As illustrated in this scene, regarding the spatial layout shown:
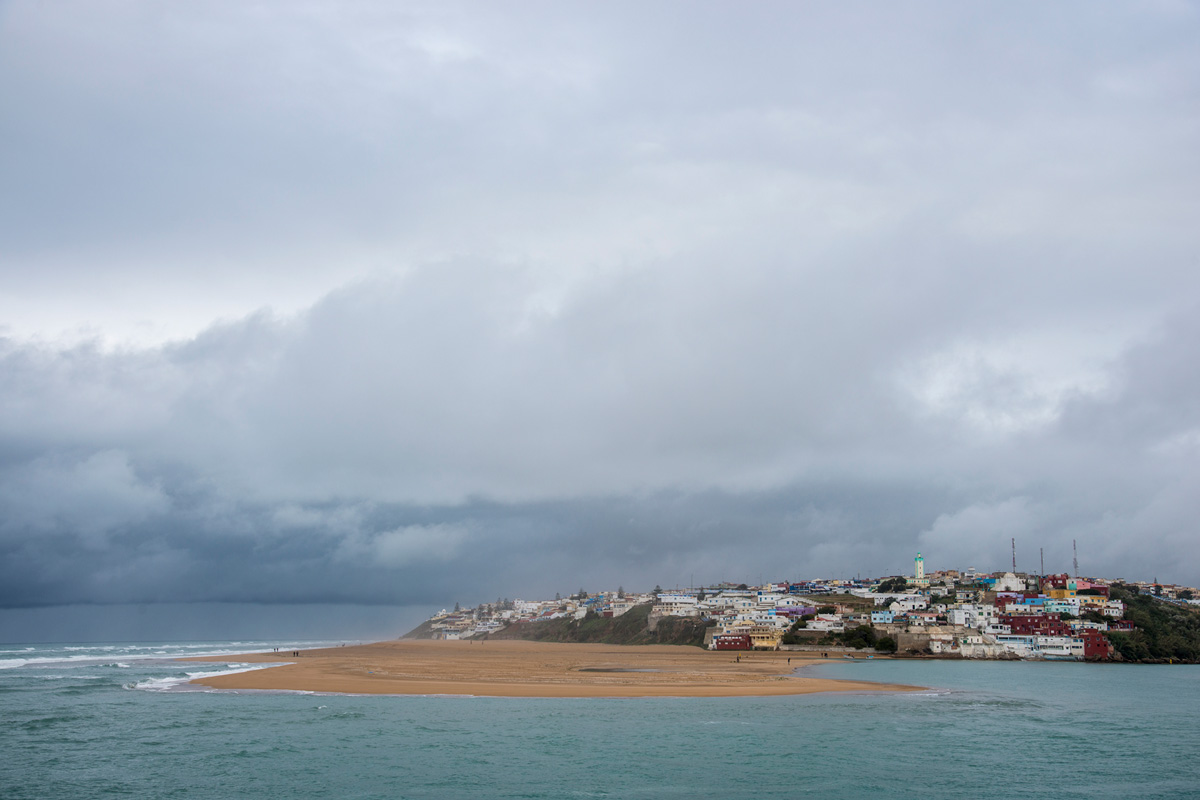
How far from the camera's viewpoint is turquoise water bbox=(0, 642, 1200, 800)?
24.7m

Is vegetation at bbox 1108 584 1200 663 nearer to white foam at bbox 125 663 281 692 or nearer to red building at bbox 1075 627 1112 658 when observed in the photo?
red building at bbox 1075 627 1112 658

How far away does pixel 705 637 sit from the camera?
4914 inches

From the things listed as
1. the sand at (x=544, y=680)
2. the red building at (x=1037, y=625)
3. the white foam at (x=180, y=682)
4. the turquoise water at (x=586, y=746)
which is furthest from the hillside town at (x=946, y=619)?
the white foam at (x=180, y=682)

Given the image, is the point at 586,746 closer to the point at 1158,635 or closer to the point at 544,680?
the point at 544,680

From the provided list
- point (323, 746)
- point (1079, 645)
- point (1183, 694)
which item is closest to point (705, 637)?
point (1079, 645)

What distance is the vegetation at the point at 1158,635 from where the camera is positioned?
10306cm

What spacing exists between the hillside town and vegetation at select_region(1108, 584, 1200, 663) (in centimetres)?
185

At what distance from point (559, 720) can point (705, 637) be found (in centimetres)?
9256

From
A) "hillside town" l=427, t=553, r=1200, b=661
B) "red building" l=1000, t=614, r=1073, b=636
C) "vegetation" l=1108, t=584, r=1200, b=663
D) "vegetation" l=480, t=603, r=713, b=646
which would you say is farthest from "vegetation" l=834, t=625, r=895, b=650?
"vegetation" l=1108, t=584, r=1200, b=663

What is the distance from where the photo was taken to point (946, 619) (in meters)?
113

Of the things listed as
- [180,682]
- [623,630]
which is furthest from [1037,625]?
[180,682]

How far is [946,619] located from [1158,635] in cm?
2729

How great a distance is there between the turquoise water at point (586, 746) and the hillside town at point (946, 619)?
5475cm

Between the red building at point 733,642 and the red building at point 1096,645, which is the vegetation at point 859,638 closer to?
the red building at point 733,642
